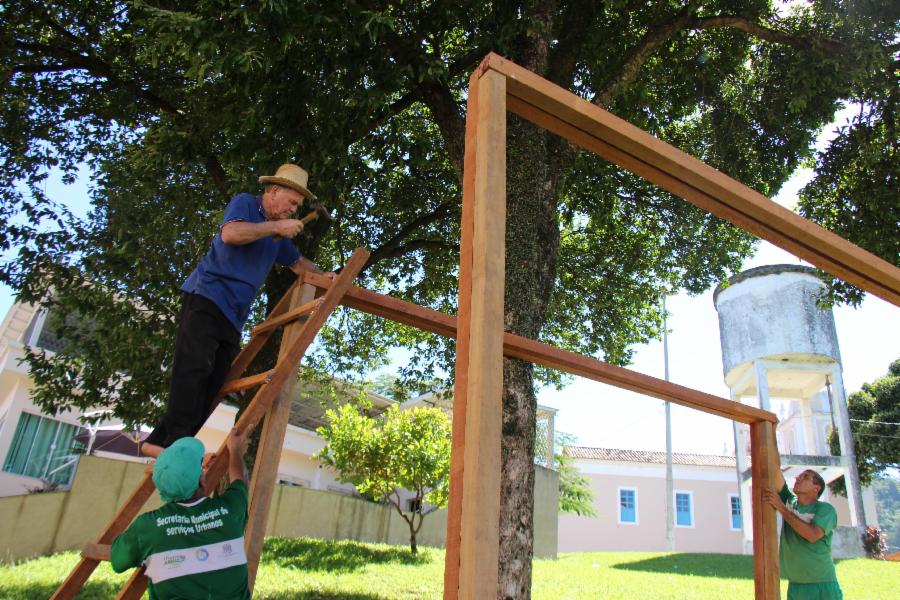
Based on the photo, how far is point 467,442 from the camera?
6.41ft

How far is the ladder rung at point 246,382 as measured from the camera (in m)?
3.04

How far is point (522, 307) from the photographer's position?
5.75 m

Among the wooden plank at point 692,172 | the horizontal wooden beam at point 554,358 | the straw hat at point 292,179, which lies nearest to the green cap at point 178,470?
the horizontal wooden beam at point 554,358

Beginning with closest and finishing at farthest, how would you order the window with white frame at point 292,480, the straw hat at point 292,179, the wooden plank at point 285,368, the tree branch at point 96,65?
1. the wooden plank at point 285,368
2. the straw hat at point 292,179
3. the tree branch at point 96,65
4. the window with white frame at point 292,480

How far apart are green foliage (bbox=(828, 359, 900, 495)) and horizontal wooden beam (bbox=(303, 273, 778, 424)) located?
24.2m

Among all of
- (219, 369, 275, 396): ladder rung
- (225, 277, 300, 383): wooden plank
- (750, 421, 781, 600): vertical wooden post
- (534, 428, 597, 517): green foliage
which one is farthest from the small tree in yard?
(534, 428, 597, 517): green foliage

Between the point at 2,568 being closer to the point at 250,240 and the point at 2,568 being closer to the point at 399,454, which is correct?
the point at 399,454

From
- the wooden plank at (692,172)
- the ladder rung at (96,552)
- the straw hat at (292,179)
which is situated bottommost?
the ladder rung at (96,552)

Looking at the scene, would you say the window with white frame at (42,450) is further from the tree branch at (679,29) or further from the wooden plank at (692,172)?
the wooden plank at (692,172)

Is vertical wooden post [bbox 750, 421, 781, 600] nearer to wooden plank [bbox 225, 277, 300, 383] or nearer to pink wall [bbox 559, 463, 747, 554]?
wooden plank [bbox 225, 277, 300, 383]

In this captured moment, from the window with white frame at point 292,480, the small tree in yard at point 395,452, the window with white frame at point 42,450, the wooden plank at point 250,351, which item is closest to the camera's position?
the wooden plank at point 250,351

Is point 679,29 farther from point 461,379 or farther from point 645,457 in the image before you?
point 645,457

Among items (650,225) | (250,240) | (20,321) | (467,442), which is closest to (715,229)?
(650,225)

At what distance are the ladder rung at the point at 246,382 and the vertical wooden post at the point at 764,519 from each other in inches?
169
